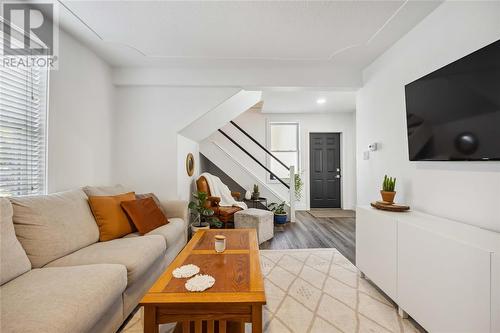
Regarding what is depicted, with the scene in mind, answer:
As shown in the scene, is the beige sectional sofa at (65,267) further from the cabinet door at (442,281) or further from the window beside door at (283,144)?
the window beside door at (283,144)

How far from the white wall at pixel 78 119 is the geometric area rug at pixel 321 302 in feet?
5.49

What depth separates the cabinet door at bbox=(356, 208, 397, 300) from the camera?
1914 millimetres

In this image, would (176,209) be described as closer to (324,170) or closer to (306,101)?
(306,101)

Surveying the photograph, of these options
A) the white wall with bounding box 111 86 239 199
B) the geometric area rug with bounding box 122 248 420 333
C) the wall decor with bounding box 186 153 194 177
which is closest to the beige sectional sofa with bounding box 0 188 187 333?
the geometric area rug with bounding box 122 248 420 333

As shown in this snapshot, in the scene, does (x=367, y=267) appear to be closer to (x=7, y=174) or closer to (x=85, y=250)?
(x=85, y=250)

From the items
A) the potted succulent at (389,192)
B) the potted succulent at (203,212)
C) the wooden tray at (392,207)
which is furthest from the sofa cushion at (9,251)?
the potted succulent at (389,192)

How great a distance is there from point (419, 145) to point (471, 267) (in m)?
1.14

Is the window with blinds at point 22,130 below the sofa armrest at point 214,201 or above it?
above

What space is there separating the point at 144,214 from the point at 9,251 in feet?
3.67

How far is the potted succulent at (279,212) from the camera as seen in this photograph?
4.68 meters

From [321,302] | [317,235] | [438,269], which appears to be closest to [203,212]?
[317,235]

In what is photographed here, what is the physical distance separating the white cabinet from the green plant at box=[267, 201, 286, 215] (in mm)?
2656

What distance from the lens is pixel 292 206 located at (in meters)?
4.97

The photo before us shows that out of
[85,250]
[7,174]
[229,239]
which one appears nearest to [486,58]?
[229,239]
